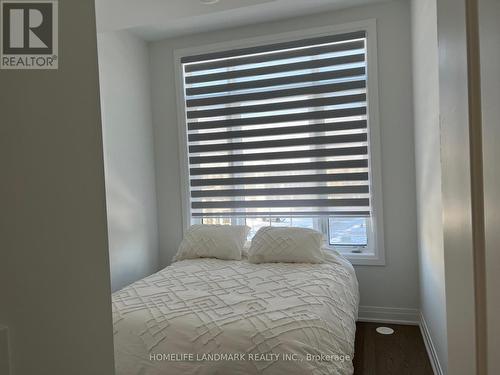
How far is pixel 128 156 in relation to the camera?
353cm

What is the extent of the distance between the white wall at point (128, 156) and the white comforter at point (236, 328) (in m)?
1.01

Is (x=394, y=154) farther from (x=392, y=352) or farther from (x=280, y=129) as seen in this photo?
(x=392, y=352)

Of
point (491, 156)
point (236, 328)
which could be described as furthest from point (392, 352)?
point (491, 156)

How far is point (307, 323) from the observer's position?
5.99 ft

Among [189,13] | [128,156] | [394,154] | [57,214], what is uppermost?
[189,13]

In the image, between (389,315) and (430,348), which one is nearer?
(430,348)

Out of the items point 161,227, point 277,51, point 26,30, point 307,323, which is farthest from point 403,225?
point 26,30

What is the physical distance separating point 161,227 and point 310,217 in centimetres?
164

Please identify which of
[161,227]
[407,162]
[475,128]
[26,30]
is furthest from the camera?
[161,227]

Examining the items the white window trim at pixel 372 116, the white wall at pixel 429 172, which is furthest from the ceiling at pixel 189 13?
the white wall at pixel 429 172

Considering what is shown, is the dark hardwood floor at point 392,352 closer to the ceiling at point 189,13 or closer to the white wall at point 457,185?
the white wall at point 457,185

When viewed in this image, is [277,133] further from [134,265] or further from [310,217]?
[134,265]

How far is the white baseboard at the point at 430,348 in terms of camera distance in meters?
2.31

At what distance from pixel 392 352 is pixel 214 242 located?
5.56ft
